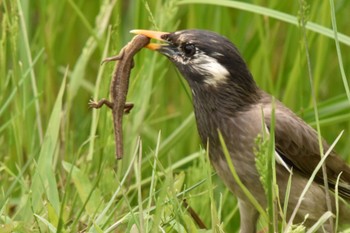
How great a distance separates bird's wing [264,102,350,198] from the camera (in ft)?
13.8

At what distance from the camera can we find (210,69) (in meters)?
4.17

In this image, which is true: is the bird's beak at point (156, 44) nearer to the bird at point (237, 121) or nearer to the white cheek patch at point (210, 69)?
the bird at point (237, 121)

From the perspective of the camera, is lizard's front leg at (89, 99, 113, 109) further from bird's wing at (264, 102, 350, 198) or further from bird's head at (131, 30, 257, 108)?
bird's wing at (264, 102, 350, 198)

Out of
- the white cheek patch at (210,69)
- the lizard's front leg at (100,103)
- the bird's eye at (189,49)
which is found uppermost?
the bird's eye at (189,49)

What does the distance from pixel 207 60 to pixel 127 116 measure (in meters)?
0.52

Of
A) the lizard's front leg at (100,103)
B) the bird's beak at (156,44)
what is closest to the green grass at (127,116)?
the bird's beak at (156,44)

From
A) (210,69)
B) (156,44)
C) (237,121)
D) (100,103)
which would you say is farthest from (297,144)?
(100,103)

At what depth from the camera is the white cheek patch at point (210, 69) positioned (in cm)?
418

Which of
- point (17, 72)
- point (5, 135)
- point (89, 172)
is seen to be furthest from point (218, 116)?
point (5, 135)

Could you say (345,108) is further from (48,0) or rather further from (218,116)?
(48,0)

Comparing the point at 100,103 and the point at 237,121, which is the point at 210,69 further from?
the point at 100,103

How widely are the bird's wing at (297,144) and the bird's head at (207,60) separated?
0.16 m

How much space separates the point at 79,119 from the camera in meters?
6.32

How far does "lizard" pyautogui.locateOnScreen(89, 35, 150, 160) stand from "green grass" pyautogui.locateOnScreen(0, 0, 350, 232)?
10cm
